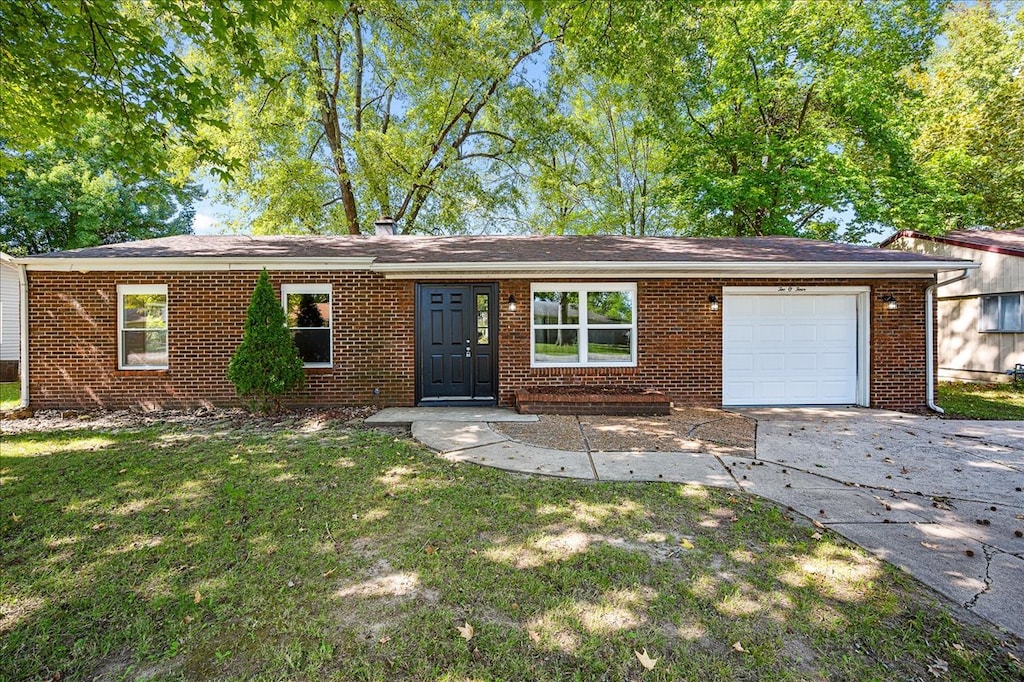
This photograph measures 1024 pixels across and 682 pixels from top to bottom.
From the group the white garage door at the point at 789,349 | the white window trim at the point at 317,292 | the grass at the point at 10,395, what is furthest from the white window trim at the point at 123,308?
the white garage door at the point at 789,349

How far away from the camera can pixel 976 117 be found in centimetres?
1636

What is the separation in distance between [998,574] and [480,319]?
7.09 meters

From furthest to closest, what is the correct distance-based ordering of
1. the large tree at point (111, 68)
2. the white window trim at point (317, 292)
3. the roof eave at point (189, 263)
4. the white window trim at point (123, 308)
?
the white window trim at point (317, 292), the white window trim at point (123, 308), the roof eave at point (189, 263), the large tree at point (111, 68)

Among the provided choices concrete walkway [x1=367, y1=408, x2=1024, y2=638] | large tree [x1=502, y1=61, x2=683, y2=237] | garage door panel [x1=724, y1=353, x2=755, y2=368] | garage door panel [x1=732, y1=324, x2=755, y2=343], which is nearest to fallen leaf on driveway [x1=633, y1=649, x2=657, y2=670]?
concrete walkway [x1=367, y1=408, x2=1024, y2=638]

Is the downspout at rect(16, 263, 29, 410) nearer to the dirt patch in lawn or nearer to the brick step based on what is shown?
the dirt patch in lawn

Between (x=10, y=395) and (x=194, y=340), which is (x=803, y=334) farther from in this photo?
(x=10, y=395)

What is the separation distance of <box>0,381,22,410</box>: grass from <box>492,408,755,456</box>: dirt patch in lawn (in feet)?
32.2

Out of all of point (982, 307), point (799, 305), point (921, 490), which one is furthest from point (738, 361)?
Answer: point (982, 307)

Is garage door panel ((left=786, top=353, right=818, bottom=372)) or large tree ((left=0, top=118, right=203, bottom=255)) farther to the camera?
large tree ((left=0, top=118, right=203, bottom=255))

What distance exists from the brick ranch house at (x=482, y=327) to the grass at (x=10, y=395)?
133 centimetres

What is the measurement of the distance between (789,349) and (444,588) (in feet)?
27.2

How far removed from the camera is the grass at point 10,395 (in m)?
8.86

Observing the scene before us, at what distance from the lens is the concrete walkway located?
3088 millimetres

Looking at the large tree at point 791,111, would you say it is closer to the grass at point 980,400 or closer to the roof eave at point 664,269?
the grass at point 980,400
